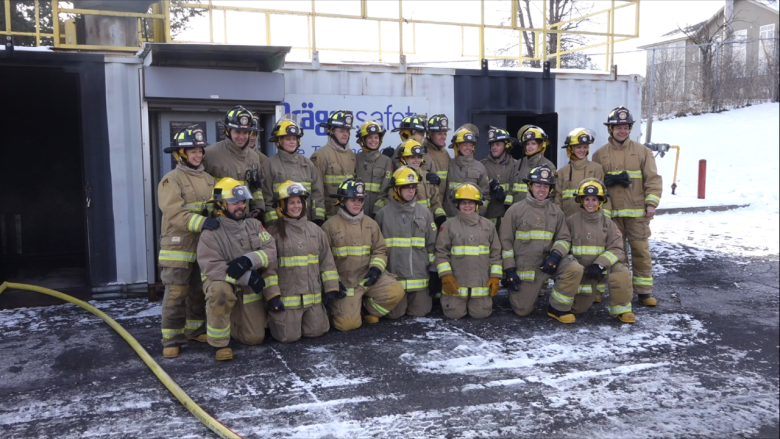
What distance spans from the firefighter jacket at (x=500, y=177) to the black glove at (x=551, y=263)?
4.85 feet

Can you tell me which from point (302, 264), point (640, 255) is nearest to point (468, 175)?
point (640, 255)

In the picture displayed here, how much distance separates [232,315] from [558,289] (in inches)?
126

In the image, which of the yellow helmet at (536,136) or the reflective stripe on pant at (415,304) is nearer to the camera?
the reflective stripe on pant at (415,304)

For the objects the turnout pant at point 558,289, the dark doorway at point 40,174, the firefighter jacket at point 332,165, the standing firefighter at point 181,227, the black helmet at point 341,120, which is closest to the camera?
the standing firefighter at point 181,227

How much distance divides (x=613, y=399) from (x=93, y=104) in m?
6.23

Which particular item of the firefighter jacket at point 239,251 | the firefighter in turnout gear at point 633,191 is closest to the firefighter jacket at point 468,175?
the firefighter in turnout gear at point 633,191

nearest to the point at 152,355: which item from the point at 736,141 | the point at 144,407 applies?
the point at 144,407

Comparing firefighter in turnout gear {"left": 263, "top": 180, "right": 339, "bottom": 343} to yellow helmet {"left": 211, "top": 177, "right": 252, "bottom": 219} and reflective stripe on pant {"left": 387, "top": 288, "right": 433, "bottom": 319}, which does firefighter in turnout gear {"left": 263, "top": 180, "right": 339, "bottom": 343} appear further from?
reflective stripe on pant {"left": 387, "top": 288, "right": 433, "bottom": 319}

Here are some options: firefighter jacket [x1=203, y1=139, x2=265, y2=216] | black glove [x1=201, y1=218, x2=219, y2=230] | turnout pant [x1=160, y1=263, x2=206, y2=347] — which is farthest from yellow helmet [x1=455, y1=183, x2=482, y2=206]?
turnout pant [x1=160, y1=263, x2=206, y2=347]

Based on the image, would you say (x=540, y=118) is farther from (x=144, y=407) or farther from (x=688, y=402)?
(x=144, y=407)

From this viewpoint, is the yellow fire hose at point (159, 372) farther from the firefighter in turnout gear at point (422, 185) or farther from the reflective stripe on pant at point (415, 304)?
the firefighter in turnout gear at point (422, 185)

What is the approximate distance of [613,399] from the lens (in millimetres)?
4465

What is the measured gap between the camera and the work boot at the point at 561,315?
6.43m

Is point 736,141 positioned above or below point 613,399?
above
